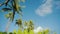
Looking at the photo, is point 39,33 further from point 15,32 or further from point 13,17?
point 13,17

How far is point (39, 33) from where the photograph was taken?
15.4 ft

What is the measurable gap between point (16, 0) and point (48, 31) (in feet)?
3.95

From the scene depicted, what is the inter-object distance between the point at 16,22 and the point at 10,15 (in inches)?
9.5

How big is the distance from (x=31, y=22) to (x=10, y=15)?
23.0 inches

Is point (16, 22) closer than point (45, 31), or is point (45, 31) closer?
point (45, 31)

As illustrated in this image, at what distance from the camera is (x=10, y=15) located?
572cm

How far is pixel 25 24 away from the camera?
554 centimetres

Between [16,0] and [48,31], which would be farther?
[16,0]

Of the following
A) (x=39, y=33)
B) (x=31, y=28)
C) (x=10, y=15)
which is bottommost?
(x=39, y=33)

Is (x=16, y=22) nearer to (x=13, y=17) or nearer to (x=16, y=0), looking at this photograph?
(x=13, y=17)

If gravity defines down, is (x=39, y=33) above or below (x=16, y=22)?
below

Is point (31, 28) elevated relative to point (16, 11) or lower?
lower

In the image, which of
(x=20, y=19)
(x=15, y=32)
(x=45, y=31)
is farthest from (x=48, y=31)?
(x=20, y=19)

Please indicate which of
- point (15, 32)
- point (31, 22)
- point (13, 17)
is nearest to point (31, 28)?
point (31, 22)
